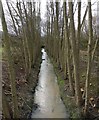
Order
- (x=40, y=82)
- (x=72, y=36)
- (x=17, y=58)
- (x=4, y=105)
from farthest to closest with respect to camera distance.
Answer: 1. (x=17, y=58)
2. (x=40, y=82)
3. (x=72, y=36)
4. (x=4, y=105)

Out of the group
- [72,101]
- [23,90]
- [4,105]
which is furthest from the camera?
[23,90]

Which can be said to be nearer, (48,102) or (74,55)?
(74,55)

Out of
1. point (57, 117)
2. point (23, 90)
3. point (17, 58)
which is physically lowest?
point (57, 117)

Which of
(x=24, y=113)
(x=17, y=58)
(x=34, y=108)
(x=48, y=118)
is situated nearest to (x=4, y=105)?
(x=24, y=113)

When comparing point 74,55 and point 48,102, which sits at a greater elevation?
point 74,55

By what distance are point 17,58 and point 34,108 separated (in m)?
8.49

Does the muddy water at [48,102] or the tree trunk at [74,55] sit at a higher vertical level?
the tree trunk at [74,55]

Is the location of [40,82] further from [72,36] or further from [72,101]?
[72,36]

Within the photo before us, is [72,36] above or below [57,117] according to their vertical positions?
above

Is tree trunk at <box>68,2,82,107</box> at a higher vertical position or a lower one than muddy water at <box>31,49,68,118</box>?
higher

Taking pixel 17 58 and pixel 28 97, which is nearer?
pixel 28 97

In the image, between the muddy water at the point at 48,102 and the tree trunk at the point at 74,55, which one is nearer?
the tree trunk at the point at 74,55

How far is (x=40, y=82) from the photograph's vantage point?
53.4ft

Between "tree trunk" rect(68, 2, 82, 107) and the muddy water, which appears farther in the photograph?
the muddy water
